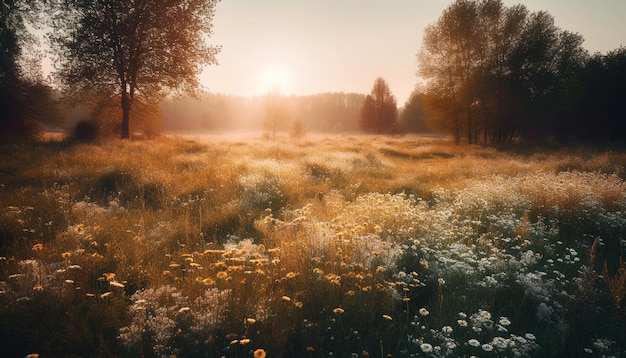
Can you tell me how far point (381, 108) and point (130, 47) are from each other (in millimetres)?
44810

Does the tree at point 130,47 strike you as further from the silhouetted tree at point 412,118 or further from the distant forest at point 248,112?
the distant forest at point 248,112

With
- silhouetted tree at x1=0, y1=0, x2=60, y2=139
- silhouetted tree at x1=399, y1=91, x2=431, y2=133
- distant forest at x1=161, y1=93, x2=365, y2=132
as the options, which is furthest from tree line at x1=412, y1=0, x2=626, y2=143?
distant forest at x1=161, y1=93, x2=365, y2=132

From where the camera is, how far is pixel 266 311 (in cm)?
330

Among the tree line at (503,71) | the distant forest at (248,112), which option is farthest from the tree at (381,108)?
the distant forest at (248,112)

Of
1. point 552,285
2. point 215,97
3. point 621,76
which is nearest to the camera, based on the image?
point 552,285

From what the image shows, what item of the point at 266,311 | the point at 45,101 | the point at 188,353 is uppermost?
the point at 45,101

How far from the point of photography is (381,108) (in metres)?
57.0

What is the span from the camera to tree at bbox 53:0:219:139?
1769cm

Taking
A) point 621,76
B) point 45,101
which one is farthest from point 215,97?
point 621,76

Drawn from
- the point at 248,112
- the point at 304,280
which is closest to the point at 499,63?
the point at 304,280

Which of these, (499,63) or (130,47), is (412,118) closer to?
(499,63)

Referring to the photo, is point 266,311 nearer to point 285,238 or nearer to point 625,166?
point 285,238

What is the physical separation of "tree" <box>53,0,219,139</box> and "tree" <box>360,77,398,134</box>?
41.4 meters

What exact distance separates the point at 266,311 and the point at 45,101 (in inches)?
1104
